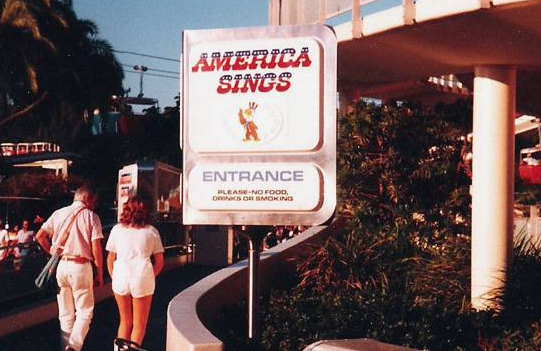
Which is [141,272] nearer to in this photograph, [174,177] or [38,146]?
[174,177]

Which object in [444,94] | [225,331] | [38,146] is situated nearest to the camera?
[225,331]

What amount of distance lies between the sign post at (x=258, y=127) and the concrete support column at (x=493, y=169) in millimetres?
6477

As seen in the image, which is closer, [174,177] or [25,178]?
[174,177]

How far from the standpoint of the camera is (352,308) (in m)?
10.7

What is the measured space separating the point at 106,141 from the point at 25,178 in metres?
21.3

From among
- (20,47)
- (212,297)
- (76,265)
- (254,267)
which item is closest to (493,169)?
(212,297)

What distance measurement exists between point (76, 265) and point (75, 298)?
0.34m

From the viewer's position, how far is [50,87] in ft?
151

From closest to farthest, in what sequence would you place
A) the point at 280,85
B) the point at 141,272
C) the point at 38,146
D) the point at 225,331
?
the point at 280,85 → the point at 141,272 → the point at 225,331 → the point at 38,146

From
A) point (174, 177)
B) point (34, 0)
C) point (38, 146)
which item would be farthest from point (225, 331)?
point (38, 146)

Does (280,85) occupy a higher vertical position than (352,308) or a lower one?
higher

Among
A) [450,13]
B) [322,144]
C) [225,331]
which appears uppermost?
[450,13]

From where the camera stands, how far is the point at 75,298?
32.5 ft

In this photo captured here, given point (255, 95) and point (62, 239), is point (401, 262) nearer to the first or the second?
point (62, 239)
